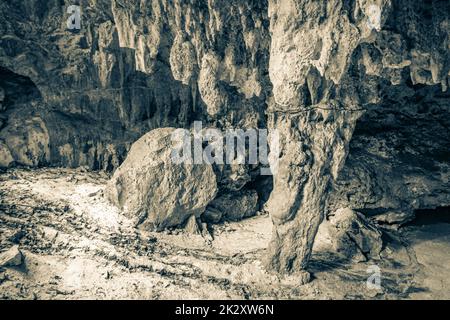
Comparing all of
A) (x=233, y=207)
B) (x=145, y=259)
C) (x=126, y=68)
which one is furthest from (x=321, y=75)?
(x=126, y=68)

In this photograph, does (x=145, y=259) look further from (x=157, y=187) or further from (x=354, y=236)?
(x=354, y=236)

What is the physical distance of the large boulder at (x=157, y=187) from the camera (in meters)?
10.7

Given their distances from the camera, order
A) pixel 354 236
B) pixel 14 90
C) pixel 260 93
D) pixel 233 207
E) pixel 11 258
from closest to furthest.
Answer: pixel 11 258
pixel 260 93
pixel 354 236
pixel 14 90
pixel 233 207

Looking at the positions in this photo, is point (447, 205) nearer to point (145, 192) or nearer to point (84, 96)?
point (145, 192)

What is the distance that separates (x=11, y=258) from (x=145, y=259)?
2511 millimetres

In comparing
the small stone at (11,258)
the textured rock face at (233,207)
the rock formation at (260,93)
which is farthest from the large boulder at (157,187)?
the small stone at (11,258)

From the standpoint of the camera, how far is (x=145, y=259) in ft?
31.9

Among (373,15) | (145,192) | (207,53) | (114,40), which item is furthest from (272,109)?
(114,40)

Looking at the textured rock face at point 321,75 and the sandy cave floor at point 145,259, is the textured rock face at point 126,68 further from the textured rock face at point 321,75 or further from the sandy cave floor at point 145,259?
the textured rock face at point 321,75

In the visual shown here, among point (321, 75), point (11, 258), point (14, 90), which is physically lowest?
point (11, 258)

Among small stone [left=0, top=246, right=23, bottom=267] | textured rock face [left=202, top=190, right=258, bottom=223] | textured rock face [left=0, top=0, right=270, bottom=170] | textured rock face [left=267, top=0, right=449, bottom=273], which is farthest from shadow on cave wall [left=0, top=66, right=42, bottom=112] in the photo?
textured rock face [left=267, top=0, right=449, bottom=273]

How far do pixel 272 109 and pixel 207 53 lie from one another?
73.6 inches

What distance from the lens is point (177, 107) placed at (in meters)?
12.0

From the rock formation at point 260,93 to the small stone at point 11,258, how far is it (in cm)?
255
